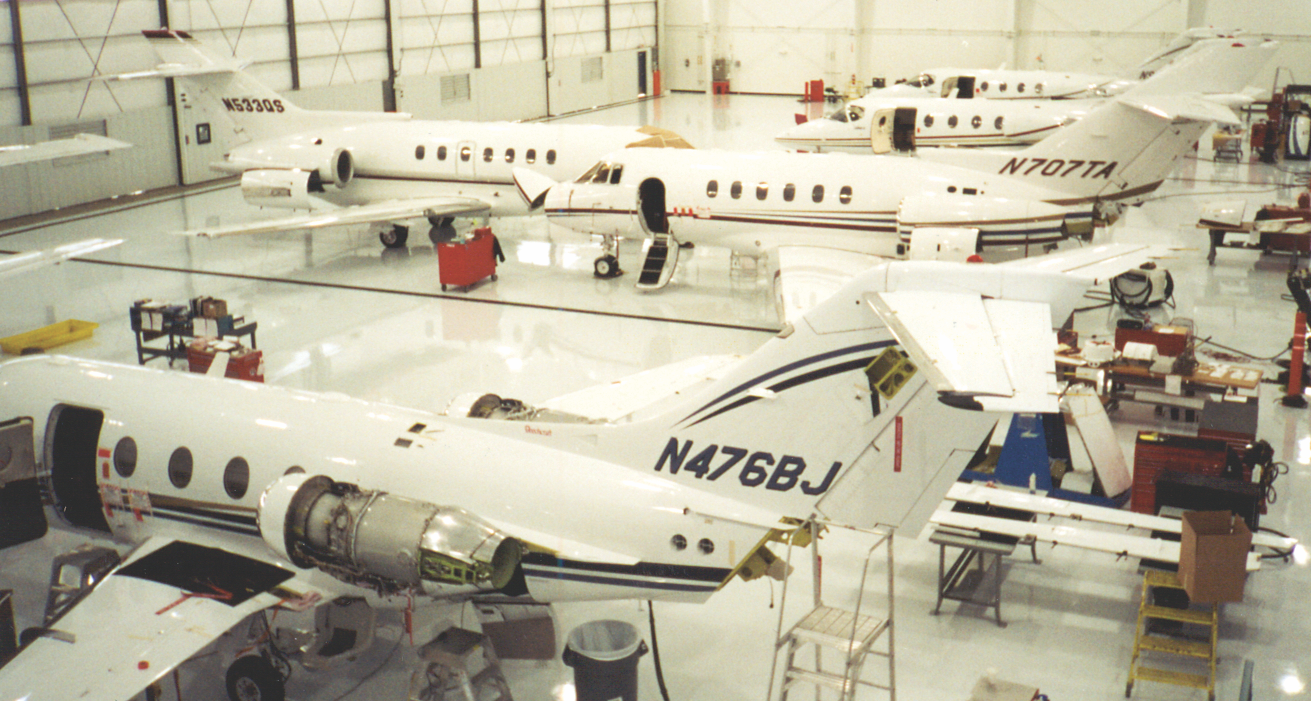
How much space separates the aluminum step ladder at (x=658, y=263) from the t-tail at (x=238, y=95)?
8771 mm

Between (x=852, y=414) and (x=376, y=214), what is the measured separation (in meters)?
16.3

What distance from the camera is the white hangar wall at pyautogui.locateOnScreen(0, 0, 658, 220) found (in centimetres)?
2586

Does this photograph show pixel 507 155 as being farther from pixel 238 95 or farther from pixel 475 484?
pixel 475 484

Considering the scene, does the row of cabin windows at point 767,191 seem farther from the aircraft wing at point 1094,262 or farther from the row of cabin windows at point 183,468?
the row of cabin windows at point 183,468

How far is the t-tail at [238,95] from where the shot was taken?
25109 mm

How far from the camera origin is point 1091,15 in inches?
1689

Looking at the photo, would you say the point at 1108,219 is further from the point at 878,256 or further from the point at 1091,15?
the point at 1091,15

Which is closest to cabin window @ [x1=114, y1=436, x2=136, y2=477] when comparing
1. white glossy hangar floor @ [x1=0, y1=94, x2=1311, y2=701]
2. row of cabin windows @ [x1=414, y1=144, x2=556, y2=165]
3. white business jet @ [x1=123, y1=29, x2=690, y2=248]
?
white glossy hangar floor @ [x1=0, y1=94, x2=1311, y2=701]

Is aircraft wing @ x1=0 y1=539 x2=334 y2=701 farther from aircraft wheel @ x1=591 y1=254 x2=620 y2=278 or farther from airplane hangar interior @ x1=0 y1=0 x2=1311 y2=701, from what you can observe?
aircraft wheel @ x1=591 y1=254 x2=620 y2=278

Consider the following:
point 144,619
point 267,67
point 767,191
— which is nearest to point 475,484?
point 144,619

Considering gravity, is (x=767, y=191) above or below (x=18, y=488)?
above

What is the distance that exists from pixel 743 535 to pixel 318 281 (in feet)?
50.3

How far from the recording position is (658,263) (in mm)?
20391

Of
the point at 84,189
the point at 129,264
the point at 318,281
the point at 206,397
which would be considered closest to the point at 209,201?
the point at 84,189
